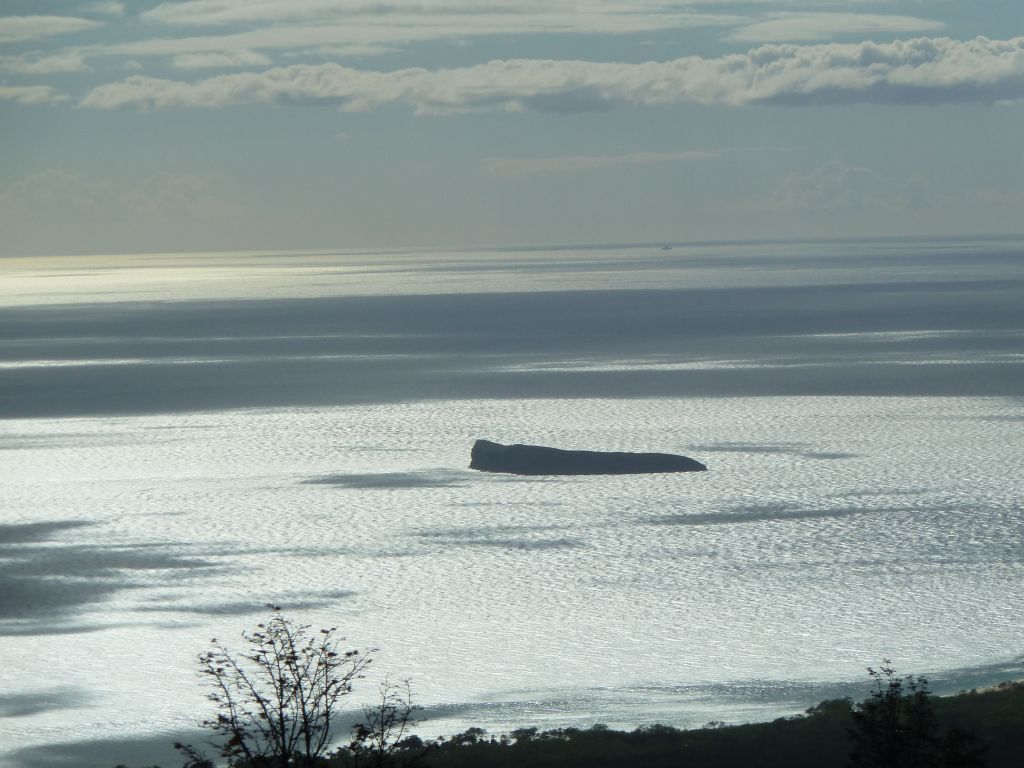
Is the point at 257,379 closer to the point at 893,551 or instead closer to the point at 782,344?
the point at 782,344

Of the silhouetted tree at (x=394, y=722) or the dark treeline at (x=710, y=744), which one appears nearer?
the dark treeline at (x=710, y=744)

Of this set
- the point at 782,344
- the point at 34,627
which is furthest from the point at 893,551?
the point at 782,344

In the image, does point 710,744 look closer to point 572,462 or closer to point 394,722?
point 394,722

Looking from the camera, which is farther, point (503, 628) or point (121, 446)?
point (121, 446)

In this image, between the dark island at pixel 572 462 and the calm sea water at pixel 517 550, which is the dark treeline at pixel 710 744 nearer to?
the calm sea water at pixel 517 550

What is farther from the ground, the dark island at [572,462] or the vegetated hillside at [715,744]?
the dark island at [572,462]

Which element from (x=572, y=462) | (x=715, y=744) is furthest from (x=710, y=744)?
(x=572, y=462)

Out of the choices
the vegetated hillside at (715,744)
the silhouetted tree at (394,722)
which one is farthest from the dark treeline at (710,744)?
the silhouetted tree at (394,722)
